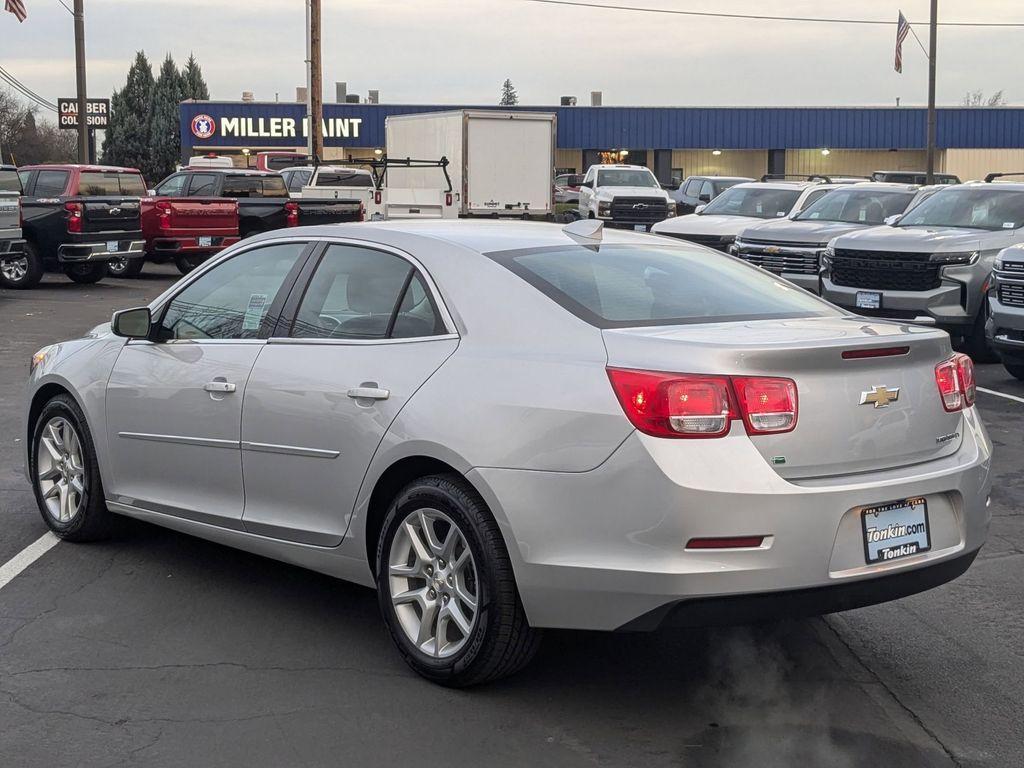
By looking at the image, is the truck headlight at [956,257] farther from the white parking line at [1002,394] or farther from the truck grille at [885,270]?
the white parking line at [1002,394]

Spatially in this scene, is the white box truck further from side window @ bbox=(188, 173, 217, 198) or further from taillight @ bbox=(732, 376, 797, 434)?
taillight @ bbox=(732, 376, 797, 434)

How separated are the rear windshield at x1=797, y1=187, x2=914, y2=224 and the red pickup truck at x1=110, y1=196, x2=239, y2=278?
1014 centimetres

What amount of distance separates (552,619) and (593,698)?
1.54 ft

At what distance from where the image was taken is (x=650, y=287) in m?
5.02

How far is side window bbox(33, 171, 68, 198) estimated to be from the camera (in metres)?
21.6

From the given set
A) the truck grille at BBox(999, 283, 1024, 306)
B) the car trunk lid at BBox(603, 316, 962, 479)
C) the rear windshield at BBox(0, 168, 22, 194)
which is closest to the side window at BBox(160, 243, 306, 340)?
the car trunk lid at BBox(603, 316, 962, 479)

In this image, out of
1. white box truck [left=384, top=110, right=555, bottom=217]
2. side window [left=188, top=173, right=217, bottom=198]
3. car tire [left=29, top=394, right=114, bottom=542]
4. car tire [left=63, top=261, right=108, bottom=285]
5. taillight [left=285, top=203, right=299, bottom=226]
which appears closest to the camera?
car tire [left=29, top=394, right=114, bottom=542]

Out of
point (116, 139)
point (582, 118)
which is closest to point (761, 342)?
point (582, 118)

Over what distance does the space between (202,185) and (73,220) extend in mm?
3128

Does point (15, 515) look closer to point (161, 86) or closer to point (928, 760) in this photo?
point (928, 760)

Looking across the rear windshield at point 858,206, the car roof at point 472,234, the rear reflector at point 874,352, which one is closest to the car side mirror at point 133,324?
the car roof at point 472,234

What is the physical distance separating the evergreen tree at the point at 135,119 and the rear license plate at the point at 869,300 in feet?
230

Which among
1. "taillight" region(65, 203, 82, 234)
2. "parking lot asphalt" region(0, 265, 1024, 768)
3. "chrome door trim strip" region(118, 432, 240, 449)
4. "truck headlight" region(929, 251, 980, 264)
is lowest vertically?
"parking lot asphalt" region(0, 265, 1024, 768)

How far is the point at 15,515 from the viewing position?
720 cm
